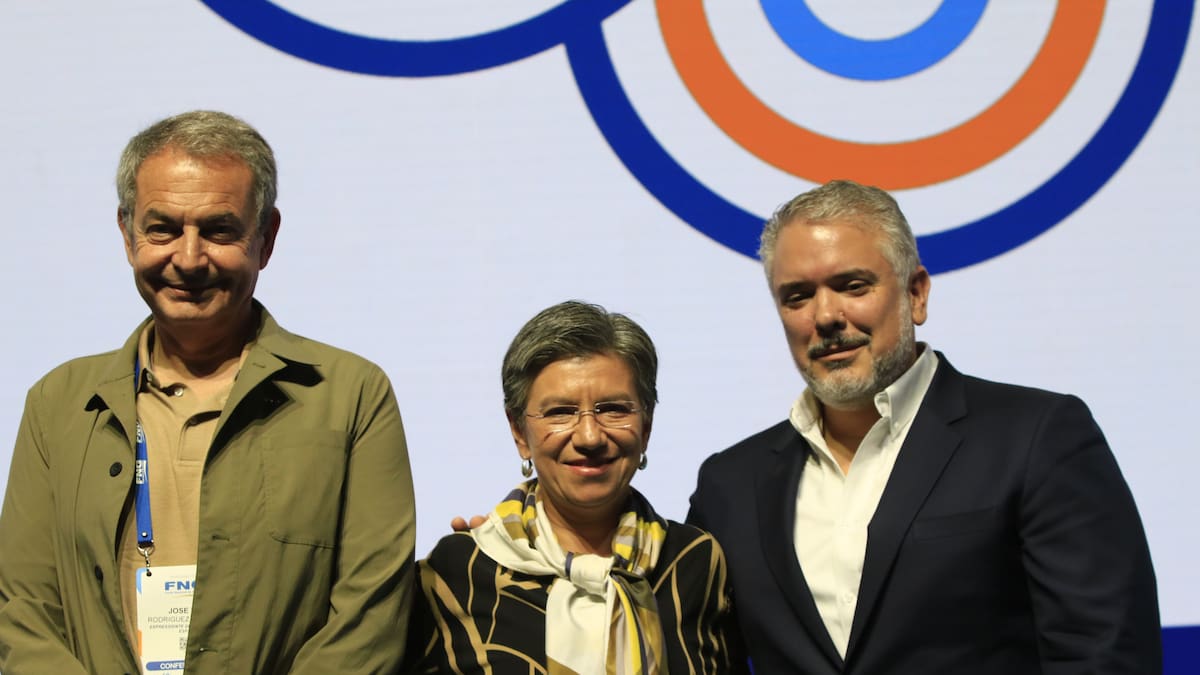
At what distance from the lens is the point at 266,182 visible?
1.74m

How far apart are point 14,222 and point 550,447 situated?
1.72m

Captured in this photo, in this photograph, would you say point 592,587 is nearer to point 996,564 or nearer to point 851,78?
point 996,564

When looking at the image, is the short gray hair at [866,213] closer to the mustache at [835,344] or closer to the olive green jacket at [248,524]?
the mustache at [835,344]

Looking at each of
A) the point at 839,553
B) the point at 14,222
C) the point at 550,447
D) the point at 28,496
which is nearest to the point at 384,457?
the point at 550,447

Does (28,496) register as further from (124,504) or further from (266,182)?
(266,182)

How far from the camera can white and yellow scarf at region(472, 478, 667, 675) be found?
1736mm

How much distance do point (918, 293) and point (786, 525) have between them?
41cm

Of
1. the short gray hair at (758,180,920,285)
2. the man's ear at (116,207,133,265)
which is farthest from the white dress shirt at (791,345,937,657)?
the man's ear at (116,207,133,265)

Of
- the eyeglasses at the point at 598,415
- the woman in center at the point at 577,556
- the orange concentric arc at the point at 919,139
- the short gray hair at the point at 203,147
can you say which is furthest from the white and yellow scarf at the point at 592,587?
the orange concentric arc at the point at 919,139

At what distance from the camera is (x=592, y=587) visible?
1.78m

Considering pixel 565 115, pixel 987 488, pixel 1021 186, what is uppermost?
pixel 565 115

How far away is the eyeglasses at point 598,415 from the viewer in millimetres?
1816

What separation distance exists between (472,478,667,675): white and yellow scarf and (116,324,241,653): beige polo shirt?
16.6 inches

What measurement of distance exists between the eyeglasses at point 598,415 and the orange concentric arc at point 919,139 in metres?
1.15
